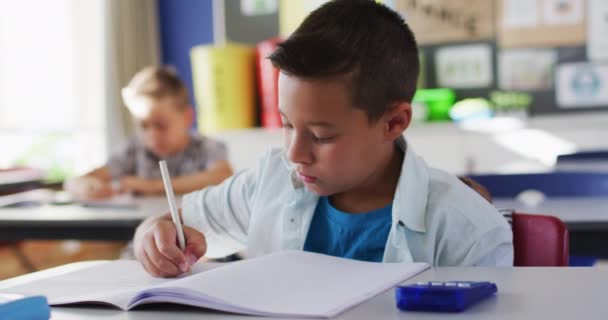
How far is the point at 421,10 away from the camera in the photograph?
455cm

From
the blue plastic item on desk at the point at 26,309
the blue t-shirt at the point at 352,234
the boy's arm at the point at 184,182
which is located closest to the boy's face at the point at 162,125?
the boy's arm at the point at 184,182

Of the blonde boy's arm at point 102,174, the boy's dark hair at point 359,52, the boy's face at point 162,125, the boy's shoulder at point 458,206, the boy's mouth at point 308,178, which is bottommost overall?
the blonde boy's arm at point 102,174

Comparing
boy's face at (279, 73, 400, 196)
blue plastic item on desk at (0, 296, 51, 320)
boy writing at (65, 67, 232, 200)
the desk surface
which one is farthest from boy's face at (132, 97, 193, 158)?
blue plastic item on desk at (0, 296, 51, 320)

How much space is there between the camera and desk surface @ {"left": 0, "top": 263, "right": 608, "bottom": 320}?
91 cm

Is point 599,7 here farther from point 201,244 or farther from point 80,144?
point 201,244

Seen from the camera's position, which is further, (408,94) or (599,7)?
(599,7)

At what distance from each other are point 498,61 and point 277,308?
3.72 metres

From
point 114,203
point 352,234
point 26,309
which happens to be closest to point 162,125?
point 114,203

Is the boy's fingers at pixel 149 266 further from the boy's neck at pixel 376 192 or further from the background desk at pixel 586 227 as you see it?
the background desk at pixel 586 227

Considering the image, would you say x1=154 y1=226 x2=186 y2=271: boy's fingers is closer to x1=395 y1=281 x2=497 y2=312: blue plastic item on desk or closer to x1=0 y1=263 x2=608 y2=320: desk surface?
x1=0 y1=263 x2=608 y2=320: desk surface

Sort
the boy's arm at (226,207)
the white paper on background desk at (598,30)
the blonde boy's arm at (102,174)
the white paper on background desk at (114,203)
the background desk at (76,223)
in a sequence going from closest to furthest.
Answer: the boy's arm at (226,207) < the background desk at (76,223) < the white paper on background desk at (114,203) < the blonde boy's arm at (102,174) < the white paper on background desk at (598,30)

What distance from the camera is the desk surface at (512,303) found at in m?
0.91

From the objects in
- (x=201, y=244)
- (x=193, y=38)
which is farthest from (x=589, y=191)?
(x=193, y=38)

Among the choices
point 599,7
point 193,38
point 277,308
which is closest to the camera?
point 277,308
